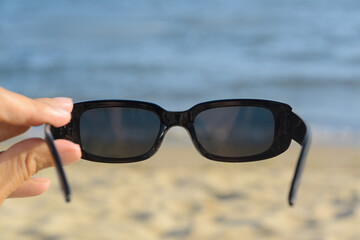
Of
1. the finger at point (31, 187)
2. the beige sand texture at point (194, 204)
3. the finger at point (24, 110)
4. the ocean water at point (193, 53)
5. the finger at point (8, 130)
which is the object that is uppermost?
the ocean water at point (193, 53)

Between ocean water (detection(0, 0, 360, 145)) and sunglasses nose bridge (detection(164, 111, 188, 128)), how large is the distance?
333 cm

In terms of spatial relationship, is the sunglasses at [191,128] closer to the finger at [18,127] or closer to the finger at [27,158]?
the finger at [18,127]

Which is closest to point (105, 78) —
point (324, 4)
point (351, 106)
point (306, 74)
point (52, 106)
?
point (306, 74)

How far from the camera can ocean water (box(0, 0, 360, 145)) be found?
645cm

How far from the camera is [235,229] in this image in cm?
288

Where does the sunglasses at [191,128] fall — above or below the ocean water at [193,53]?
below

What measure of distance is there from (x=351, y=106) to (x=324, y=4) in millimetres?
7565

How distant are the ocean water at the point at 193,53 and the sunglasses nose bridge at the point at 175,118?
10.9ft

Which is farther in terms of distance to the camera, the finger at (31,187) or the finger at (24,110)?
the finger at (31,187)

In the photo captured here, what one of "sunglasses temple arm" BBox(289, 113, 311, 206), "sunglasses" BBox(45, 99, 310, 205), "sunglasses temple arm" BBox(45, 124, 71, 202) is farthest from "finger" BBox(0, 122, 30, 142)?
"sunglasses temple arm" BBox(289, 113, 311, 206)

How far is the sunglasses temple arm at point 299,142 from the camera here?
1.06 metres

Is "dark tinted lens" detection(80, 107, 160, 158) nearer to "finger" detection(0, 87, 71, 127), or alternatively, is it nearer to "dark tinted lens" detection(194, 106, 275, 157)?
"dark tinted lens" detection(194, 106, 275, 157)

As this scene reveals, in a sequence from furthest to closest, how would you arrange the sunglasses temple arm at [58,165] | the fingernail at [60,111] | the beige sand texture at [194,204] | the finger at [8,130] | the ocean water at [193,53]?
1. the ocean water at [193,53]
2. the beige sand texture at [194,204]
3. the finger at [8,130]
4. the fingernail at [60,111]
5. the sunglasses temple arm at [58,165]

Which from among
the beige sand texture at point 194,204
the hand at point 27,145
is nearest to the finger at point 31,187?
the hand at point 27,145
